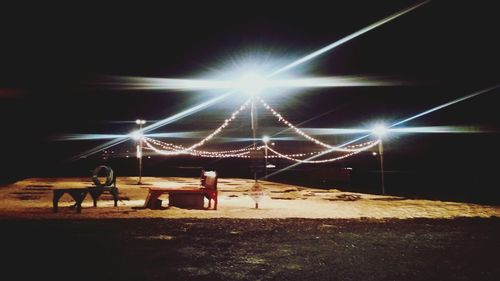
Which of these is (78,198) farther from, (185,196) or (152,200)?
(185,196)

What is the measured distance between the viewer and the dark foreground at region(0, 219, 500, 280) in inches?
184

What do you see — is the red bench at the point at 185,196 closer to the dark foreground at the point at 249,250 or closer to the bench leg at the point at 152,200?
the bench leg at the point at 152,200

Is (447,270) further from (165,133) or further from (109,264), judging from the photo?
(165,133)

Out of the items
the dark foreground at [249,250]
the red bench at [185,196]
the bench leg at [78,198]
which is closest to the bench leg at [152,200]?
the red bench at [185,196]

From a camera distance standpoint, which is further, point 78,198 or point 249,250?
point 78,198

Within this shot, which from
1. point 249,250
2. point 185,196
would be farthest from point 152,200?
point 249,250

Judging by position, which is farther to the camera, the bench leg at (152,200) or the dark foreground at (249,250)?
the bench leg at (152,200)

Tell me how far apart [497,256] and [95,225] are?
22.3 ft

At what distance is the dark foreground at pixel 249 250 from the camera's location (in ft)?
15.3

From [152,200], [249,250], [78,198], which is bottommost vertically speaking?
[249,250]

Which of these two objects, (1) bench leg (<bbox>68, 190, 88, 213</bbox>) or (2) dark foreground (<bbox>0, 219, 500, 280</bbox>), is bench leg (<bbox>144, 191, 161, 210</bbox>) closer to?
(1) bench leg (<bbox>68, 190, 88, 213</bbox>)

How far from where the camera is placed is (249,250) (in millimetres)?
5871

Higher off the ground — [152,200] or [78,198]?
[78,198]

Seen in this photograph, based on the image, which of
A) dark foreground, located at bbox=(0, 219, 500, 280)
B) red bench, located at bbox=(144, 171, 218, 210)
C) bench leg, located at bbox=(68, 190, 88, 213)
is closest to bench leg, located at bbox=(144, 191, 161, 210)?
red bench, located at bbox=(144, 171, 218, 210)
